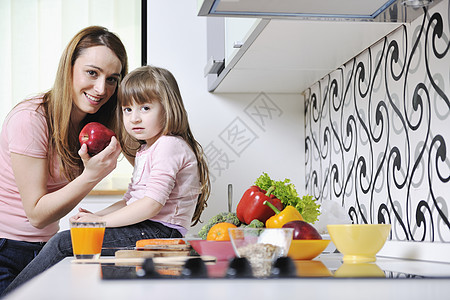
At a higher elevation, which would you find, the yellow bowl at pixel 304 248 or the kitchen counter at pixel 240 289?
the kitchen counter at pixel 240 289

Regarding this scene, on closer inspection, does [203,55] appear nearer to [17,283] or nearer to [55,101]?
[55,101]

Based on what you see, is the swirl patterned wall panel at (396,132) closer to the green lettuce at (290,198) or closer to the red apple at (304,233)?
the green lettuce at (290,198)

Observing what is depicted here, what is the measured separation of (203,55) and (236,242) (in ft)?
5.04

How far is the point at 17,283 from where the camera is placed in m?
1.37

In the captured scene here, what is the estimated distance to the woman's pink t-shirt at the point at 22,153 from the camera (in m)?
1.70

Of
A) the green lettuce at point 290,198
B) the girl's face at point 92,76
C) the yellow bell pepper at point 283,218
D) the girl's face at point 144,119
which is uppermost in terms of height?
the girl's face at point 92,76

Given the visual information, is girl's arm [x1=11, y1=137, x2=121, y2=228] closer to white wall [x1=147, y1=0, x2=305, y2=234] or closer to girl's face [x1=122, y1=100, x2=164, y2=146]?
girl's face [x1=122, y1=100, x2=164, y2=146]

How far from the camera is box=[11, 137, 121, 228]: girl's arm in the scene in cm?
167

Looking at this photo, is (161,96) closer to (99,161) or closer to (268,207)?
(99,161)

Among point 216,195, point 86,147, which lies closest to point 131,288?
point 86,147

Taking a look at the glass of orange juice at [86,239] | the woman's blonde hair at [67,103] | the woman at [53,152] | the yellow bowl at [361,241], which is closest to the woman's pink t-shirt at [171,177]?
the woman at [53,152]

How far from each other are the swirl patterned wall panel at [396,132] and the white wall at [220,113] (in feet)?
0.88

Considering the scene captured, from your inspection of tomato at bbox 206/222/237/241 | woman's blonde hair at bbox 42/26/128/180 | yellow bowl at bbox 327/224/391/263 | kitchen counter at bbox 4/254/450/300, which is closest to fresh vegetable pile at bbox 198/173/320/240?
A: tomato at bbox 206/222/237/241

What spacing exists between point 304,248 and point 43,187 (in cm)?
98
